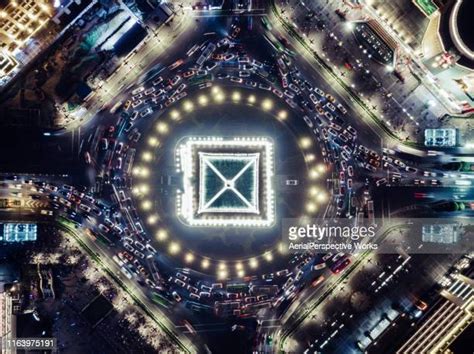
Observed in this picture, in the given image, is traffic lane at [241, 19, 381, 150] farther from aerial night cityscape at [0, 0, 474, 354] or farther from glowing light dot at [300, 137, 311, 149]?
glowing light dot at [300, 137, 311, 149]

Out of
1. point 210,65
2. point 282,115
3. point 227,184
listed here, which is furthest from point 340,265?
point 210,65

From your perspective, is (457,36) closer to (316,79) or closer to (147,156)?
(316,79)

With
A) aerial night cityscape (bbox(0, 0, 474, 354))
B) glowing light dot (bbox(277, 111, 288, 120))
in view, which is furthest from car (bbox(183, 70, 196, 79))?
glowing light dot (bbox(277, 111, 288, 120))

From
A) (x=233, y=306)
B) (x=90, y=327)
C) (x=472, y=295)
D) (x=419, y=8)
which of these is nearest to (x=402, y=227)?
(x=472, y=295)

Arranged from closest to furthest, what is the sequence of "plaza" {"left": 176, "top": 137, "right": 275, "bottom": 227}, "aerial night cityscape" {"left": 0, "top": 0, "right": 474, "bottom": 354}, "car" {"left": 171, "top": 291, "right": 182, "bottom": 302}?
"plaza" {"left": 176, "top": 137, "right": 275, "bottom": 227} → "aerial night cityscape" {"left": 0, "top": 0, "right": 474, "bottom": 354} → "car" {"left": 171, "top": 291, "right": 182, "bottom": 302}

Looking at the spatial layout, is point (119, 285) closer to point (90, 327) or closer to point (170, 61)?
point (90, 327)

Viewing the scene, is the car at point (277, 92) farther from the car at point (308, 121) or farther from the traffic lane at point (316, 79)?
the car at point (308, 121)
